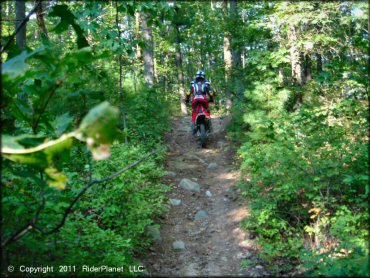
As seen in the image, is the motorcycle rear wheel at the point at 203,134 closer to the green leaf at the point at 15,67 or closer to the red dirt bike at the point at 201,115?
the red dirt bike at the point at 201,115

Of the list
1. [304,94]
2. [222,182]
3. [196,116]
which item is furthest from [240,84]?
[222,182]

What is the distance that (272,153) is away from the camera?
17.6 ft

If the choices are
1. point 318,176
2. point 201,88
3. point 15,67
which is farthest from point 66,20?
point 201,88

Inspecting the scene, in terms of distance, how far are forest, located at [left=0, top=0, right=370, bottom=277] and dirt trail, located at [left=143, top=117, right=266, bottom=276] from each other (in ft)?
0.60

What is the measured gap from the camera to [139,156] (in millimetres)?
5750

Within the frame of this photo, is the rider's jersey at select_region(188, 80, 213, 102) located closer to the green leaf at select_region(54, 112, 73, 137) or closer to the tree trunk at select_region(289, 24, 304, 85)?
the tree trunk at select_region(289, 24, 304, 85)

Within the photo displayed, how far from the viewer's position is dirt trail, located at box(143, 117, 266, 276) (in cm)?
452

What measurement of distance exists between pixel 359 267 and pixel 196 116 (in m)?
7.43

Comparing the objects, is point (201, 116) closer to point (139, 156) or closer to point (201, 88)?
point (201, 88)

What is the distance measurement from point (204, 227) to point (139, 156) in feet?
5.78

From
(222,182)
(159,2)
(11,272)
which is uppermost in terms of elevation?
(159,2)

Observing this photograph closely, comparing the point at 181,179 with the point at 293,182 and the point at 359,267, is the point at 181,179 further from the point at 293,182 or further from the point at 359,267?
the point at 359,267

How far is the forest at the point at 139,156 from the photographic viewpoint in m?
2.26

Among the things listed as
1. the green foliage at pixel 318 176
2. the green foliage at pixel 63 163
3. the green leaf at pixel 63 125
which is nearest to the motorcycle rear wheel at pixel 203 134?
the green foliage at pixel 318 176
